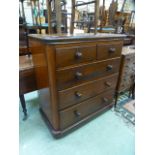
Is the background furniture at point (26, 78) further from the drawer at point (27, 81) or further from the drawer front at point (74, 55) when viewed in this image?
the drawer front at point (74, 55)

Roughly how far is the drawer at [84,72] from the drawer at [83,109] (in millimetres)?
251

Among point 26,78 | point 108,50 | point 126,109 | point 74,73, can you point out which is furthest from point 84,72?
point 126,109

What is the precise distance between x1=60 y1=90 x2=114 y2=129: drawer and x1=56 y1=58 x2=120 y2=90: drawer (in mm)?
251

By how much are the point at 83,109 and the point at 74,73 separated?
17.6 inches

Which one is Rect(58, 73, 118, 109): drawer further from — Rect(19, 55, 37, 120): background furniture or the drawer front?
Rect(19, 55, 37, 120): background furniture

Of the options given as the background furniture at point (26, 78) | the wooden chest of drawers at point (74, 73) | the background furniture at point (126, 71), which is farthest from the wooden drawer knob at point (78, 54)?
the background furniture at point (126, 71)

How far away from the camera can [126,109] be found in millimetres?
1743

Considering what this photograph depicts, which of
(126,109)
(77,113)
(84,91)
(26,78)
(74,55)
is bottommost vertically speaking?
(126,109)

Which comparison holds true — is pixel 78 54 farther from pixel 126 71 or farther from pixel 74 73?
pixel 126 71

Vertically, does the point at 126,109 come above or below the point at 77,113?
below
